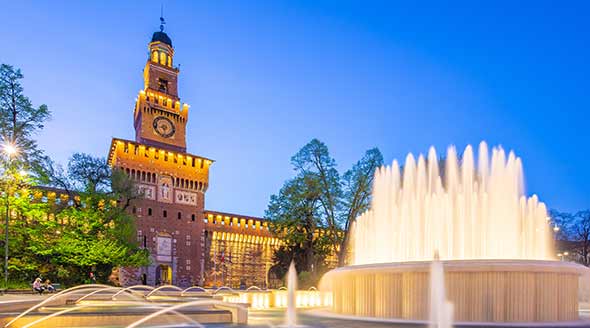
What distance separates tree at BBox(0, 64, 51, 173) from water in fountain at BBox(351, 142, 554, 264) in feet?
64.9

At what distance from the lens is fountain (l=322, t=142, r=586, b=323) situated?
30.3 ft

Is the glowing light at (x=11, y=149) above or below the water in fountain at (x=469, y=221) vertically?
above

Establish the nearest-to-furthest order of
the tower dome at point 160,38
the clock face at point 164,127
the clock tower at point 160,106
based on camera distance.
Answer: the clock tower at point 160,106, the clock face at point 164,127, the tower dome at point 160,38

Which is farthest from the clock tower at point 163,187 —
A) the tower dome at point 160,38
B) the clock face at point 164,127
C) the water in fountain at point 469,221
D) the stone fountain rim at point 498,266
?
the stone fountain rim at point 498,266

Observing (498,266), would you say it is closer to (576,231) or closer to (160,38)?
(160,38)

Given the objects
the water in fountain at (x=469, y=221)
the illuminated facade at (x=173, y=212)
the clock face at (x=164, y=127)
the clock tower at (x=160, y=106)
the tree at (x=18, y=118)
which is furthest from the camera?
the clock face at (x=164, y=127)

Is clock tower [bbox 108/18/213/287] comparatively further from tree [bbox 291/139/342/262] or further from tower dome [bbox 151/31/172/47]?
tree [bbox 291/139/342/262]

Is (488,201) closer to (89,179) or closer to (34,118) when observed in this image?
(34,118)

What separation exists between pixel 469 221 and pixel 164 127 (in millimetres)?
42020

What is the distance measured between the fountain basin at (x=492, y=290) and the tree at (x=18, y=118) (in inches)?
861

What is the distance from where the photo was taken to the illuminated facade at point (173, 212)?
43.4 m

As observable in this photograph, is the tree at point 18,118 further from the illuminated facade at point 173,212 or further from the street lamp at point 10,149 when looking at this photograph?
the illuminated facade at point 173,212

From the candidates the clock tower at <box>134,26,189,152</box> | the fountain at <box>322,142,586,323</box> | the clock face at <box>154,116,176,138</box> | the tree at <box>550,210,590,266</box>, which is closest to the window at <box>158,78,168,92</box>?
the clock tower at <box>134,26,189,152</box>

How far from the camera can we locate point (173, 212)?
45438 millimetres
